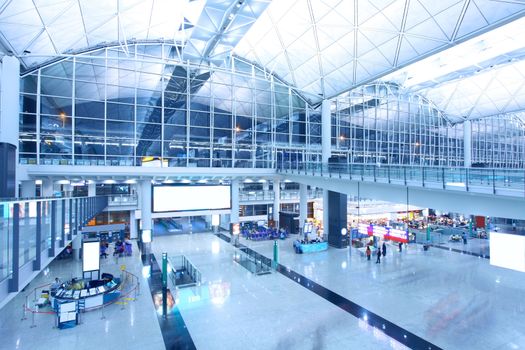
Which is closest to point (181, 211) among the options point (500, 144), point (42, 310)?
point (42, 310)

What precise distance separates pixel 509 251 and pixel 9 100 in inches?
948

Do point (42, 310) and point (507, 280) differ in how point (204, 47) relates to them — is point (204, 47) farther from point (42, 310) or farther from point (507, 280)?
point (507, 280)

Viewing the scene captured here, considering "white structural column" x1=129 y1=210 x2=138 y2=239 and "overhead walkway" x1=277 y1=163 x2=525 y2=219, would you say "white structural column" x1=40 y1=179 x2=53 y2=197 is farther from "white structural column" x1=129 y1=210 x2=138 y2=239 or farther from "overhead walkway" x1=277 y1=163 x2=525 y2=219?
"overhead walkway" x1=277 y1=163 x2=525 y2=219

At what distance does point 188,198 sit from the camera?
74.0 ft

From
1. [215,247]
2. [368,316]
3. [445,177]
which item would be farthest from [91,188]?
[445,177]

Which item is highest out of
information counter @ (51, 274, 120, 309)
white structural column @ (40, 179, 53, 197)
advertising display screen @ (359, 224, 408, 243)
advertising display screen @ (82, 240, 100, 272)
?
white structural column @ (40, 179, 53, 197)

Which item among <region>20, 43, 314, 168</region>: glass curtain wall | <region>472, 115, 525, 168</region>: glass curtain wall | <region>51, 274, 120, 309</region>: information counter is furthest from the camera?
<region>472, 115, 525, 168</region>: glass curtain wall

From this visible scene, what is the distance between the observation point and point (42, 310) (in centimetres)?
1207

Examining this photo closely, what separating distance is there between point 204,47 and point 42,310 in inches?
714

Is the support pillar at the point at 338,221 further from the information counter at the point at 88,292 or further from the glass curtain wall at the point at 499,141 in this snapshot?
the glass curtain wall at the point at 499,141

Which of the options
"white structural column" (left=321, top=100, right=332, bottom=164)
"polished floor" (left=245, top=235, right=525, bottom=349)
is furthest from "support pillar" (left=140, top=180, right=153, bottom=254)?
"white structural column" (left=321, top=100, right=332, bottom=164)

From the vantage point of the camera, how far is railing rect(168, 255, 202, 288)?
1510 cm

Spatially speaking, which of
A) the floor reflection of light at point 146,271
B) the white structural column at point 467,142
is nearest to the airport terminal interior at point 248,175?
the floor reflection of light at point 146,271

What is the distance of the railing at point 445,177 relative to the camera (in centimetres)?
965
